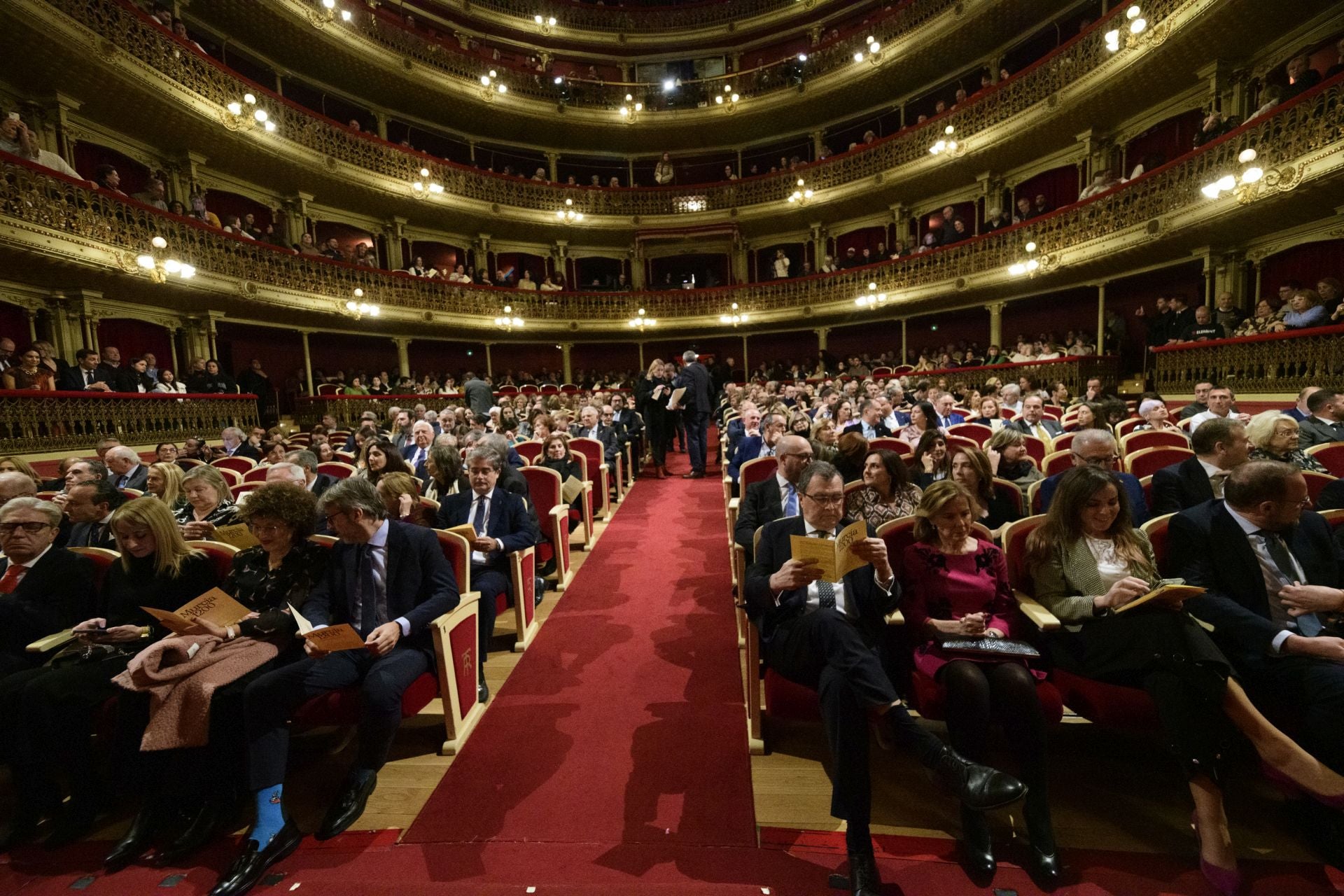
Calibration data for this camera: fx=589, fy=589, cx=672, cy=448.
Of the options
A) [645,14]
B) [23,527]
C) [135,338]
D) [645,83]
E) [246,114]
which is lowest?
[23,527]

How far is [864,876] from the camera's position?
5.30 ft

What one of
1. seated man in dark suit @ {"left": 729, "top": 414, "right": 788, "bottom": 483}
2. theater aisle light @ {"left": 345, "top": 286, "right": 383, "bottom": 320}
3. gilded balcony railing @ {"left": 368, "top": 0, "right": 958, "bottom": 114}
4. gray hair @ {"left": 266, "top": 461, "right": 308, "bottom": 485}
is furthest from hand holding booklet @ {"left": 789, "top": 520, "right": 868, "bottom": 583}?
gilded balcony railing @ {"left": 368, "top": 0, "right": 958, "bottom": 114}

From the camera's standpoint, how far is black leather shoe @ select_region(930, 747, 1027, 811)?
1585mm

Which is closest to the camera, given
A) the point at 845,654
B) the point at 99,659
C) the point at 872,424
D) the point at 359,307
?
the point at 845,654

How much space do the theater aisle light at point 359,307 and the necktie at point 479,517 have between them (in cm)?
1028

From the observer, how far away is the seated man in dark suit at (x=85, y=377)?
7.04 m

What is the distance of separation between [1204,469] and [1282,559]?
0.90 m

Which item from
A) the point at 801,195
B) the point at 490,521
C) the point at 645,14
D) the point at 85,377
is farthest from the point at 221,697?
the point at 645,14

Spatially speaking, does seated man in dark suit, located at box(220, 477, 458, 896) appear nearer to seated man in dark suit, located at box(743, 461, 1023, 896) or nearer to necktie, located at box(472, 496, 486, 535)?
necktie, located at box(472, 496, 486, 535)

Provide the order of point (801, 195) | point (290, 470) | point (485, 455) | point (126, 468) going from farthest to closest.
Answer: point (801, 195)
point (126, 468)
point (485, 455)
point (290, 470)

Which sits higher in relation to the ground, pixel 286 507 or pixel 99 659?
pixel 286 507

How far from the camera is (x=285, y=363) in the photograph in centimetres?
1271

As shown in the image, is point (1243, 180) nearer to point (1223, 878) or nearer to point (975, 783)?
point (1223, 878)

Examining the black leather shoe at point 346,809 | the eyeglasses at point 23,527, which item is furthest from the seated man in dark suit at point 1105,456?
the eyeglasses at point 23,527
